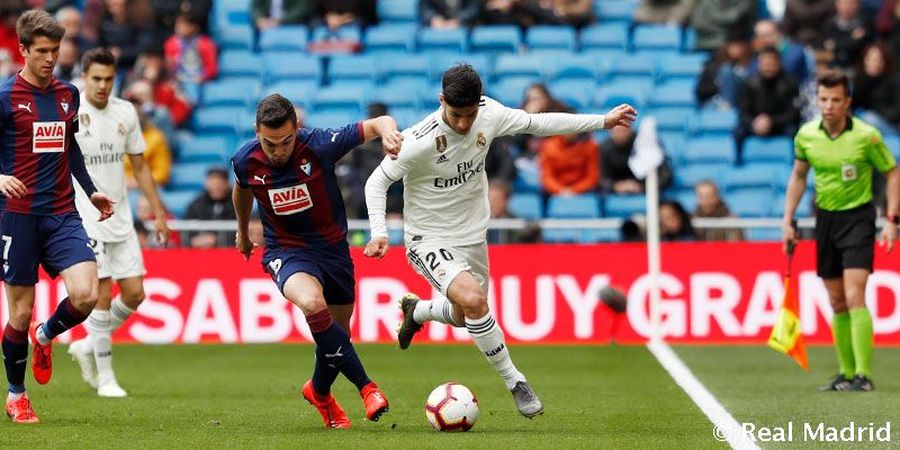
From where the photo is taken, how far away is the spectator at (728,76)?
69.7ft

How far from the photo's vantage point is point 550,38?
73.7ft

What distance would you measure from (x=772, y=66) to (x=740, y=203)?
6.08ft

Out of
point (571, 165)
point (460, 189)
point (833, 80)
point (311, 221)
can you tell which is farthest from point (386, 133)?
point (571, 165)

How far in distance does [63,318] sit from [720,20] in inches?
553

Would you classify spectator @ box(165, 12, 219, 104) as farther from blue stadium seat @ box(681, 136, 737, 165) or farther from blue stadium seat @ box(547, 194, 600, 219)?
blue stadium seat @ box(681, 136, 737, 165)

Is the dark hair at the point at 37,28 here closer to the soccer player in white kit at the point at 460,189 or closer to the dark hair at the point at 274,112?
the dark hair at the point at 274,112

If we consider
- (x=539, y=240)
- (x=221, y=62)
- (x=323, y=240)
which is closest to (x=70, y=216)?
(x=323, y=240)

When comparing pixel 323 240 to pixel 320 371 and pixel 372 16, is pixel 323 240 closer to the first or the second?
pixel 320 371

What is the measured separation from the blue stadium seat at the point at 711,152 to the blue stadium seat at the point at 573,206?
1.82m

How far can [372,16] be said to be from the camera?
23047mm

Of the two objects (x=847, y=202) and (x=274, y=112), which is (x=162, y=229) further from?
(x=847, y=202)

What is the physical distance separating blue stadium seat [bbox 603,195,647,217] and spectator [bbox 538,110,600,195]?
27cm

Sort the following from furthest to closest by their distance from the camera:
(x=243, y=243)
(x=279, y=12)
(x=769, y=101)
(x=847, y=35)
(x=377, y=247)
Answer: (x=279, y=12)
(x=847, y=35)
(x=769, y=101)
(x=243, y=243)
(x=377, y=247)

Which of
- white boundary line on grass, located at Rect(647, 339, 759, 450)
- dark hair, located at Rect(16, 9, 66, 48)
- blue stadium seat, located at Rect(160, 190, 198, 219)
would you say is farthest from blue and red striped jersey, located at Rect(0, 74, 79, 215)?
blue stadium seat, located at Rect(160, 190, 198, 219)
